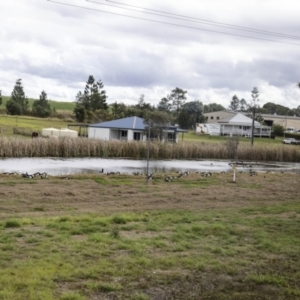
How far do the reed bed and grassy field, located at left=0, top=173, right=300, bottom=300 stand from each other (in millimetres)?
24790

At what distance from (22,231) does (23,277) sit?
9.53ft

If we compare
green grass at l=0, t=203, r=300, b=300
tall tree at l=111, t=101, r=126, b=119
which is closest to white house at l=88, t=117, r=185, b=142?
tall tree at l=111, t=101, r=126, b=119

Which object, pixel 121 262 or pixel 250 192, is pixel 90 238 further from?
pixel 250 192

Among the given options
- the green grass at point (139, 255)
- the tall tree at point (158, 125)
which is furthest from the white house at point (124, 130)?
the green grass at point (139, 255)

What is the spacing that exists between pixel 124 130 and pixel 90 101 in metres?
35.9

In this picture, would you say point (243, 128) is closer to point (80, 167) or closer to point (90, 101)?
point (90, 101)

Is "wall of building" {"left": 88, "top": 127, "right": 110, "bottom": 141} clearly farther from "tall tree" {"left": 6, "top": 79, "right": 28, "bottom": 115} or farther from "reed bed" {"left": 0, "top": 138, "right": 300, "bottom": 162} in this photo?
"tall tree" {"left": 6, "top": 79, "right": 28, "bottom": 115}

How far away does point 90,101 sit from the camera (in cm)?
9425

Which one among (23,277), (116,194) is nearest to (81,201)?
(116,194)

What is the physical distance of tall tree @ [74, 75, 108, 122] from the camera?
87625mm

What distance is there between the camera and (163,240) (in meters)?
8.26

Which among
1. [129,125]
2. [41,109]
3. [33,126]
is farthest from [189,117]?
[129,125]

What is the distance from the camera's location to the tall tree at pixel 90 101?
287ft

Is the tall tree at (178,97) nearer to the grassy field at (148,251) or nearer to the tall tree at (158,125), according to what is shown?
the tall tree at (158,125)
